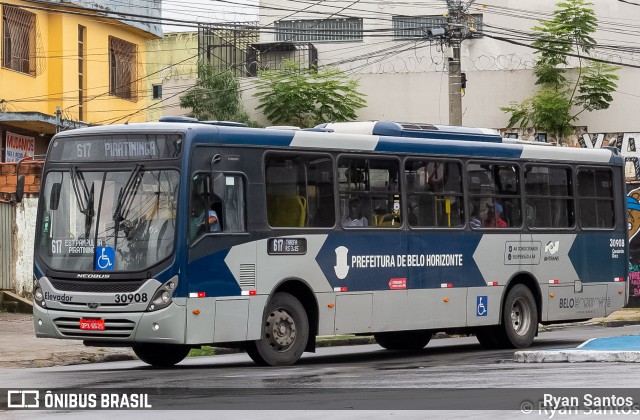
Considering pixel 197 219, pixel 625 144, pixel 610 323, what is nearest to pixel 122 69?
pixel 625 144

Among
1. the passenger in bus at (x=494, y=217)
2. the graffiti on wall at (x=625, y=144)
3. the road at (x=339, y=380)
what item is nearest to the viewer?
the road at (x=339, y=380)

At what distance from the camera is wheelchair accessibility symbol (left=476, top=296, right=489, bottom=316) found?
65.4 feet

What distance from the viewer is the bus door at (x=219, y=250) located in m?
15.7

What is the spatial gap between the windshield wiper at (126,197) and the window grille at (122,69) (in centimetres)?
2312

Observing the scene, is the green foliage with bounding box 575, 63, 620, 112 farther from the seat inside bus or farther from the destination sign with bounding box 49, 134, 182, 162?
Result: the destination sign with bounding box 49, 134, 182, 162

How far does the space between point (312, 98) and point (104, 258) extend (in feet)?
114

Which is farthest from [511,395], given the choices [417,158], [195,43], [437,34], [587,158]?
[195,43]

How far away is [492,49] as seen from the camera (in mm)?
57750

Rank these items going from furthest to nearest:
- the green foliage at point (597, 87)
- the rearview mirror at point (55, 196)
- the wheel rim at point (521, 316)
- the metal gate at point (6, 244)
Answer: the green foliage at point (597, 87) → the metal gate at point (6, 244) → the wheel rim at point (521, 316) → the rearview mirror at point (55, 196)

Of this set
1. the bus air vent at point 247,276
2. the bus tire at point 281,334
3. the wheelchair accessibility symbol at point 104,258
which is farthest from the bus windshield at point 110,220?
the bus tire at point 281,334

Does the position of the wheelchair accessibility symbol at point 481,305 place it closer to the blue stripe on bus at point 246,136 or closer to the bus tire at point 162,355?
the blue stripe on bus at point 246,136

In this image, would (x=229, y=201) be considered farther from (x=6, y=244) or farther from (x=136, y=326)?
(x=6, y=244)

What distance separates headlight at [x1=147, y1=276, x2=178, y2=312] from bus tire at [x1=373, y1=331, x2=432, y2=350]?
6.03m

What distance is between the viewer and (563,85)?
50.2m
